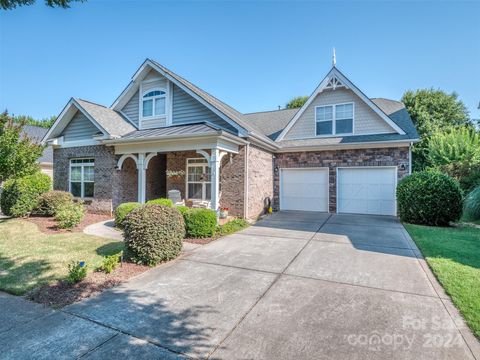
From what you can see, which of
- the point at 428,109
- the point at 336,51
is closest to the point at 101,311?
the point at 336,51

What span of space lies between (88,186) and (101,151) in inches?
82.1

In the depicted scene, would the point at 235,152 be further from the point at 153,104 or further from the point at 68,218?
the point at 68,218

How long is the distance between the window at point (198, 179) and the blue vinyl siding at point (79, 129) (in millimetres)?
5003

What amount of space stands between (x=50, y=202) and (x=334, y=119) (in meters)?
13.8

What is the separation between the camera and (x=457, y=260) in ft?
18.8

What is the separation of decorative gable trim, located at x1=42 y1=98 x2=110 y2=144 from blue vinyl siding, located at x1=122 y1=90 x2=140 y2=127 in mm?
2031

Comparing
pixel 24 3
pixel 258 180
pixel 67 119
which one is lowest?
pixel 258 180

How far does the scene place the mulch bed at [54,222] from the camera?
9.10m

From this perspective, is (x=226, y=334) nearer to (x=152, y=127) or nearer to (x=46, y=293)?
(x=46, y=293)

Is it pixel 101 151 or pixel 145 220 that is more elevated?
pixel 101 151

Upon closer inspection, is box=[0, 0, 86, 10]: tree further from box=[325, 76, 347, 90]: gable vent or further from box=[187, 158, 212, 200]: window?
box=[325, 76, 347, 90]: gable vent

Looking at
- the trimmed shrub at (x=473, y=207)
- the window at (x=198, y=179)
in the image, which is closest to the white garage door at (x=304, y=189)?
the window at (x=198, y=179)

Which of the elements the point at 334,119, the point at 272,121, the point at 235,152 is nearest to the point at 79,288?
the point at 235,152

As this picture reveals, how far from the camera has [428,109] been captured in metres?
24.7
